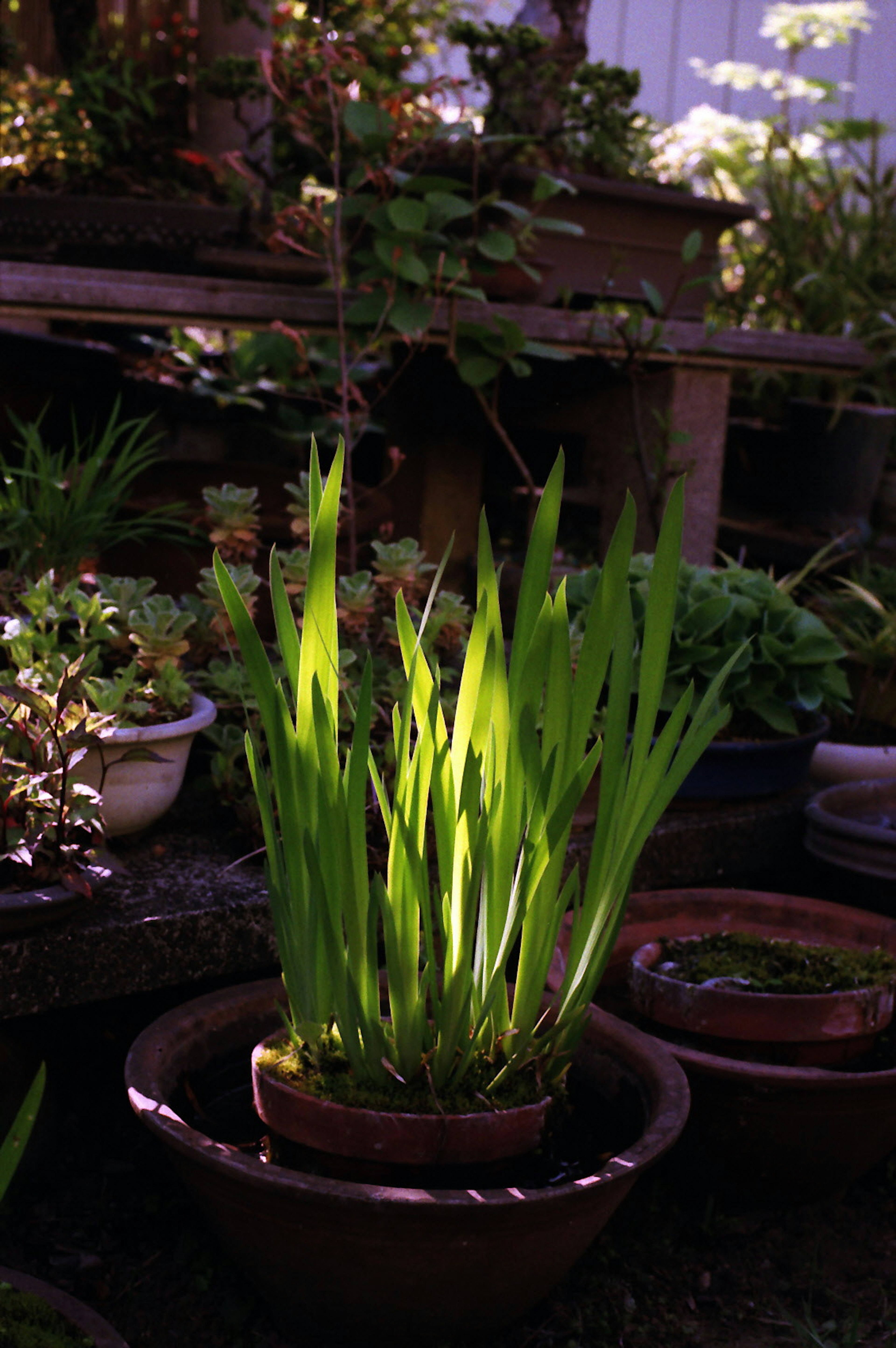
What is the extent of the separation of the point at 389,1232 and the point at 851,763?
1.44m

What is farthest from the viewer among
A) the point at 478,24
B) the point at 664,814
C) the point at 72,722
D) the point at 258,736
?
the point at 478,24

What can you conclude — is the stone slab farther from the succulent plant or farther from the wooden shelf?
the wooden shelf

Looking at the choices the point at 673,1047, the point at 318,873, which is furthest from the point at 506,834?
the point at 673,1047

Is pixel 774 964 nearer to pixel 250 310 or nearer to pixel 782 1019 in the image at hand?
pixel 782 1019

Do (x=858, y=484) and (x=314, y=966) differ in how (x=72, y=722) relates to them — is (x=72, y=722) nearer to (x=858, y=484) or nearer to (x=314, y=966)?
(x=314, y=966)

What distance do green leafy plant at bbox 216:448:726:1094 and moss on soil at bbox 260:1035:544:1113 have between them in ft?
0.04

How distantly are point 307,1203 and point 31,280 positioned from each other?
1820 millimetres

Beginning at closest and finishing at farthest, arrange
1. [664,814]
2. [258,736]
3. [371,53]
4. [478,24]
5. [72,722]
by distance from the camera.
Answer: [72,722]
[258,736]
[664,814]
[478,24]
[371,53]

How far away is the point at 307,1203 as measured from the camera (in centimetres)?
96

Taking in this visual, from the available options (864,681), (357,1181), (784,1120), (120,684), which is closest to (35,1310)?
(357,1181)

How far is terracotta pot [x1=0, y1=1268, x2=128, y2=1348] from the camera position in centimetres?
97

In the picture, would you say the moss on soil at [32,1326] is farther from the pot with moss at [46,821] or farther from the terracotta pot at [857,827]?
the terracotta pot at [857,827]

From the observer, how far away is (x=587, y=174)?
9.68 feet

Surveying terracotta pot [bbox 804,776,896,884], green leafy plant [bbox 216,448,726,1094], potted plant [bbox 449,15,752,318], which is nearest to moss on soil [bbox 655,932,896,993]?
terracotta pot [bbox 804,776,896,884]
